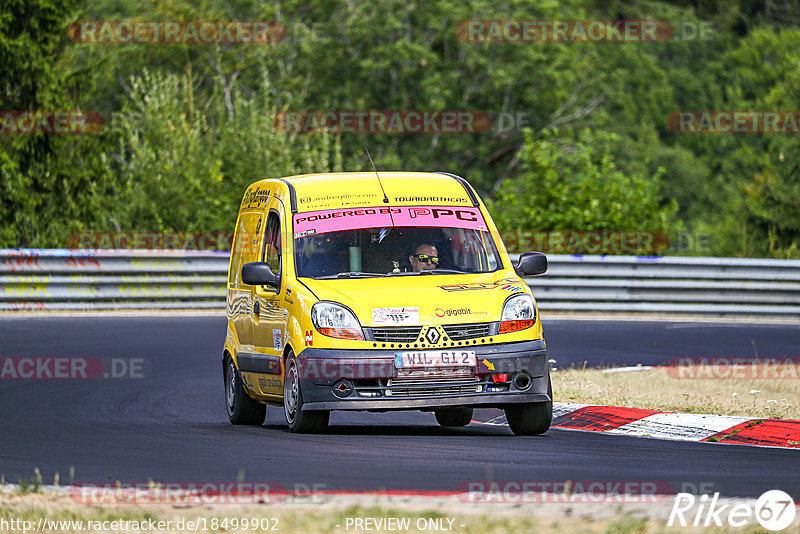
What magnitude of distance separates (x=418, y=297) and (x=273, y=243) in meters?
1.93

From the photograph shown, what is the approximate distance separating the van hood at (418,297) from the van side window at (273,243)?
86 cm

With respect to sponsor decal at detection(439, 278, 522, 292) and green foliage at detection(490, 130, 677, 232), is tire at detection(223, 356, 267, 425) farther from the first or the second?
green foliage at detection(490, 130, 677, 232)

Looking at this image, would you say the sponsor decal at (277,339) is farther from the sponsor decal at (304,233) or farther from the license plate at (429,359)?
the license plate at (429,359)

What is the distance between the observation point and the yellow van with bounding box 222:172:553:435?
976 centimetres

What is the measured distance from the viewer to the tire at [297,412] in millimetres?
9984

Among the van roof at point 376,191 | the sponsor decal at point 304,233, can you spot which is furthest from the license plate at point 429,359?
the van roof at point 376,191

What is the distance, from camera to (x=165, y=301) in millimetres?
22703

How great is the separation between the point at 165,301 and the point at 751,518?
1723 centimetres

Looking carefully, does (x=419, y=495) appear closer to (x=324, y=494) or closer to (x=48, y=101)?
(x=324, y=494)

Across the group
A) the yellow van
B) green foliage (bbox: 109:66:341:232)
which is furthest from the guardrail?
the yellow van

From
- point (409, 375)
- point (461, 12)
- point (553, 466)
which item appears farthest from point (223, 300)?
point (461, 12)

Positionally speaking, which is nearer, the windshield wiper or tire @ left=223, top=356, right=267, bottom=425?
the windshield wiper

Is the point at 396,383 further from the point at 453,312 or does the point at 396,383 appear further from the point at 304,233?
the point at 304,233

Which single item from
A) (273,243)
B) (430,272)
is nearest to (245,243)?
(273,243)
